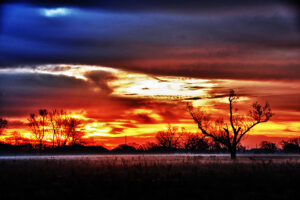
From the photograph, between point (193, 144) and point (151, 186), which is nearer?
point (151, 186)

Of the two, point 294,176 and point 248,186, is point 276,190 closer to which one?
point 248,186

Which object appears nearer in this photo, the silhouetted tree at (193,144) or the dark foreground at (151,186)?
the dark foreground at (151,186)

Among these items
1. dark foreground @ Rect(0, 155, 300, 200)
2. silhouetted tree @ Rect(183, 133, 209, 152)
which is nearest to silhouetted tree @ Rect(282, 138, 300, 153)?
silhouetted tree @ Rect(183, 133, 209, 152)

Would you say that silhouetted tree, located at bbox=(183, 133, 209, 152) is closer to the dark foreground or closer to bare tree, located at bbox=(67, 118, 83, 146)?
bare tree, located at bbox=(67, 118, 83, 146)

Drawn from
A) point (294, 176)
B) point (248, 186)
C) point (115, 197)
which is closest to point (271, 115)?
point (294, 176)

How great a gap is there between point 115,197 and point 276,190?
684 centimetres

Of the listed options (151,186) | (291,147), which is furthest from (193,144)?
(151,186)

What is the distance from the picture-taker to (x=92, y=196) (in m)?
15.2

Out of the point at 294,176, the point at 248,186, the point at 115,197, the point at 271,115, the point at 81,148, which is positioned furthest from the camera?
the point at 81,148

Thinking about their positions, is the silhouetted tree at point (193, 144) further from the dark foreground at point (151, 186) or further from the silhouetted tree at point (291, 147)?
the dark foreground at point (151, 186)

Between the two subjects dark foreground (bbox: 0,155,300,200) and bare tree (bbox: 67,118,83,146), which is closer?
dark foreground (bbox: 0,155,300,200)

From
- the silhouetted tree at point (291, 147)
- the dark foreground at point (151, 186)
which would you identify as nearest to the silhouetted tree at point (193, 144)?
Result: the silhouetted tree at point (291, 147)

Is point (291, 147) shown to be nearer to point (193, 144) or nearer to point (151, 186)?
point (193, 144)

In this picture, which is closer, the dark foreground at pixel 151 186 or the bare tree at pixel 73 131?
the dark foreground at pixel 151 186
